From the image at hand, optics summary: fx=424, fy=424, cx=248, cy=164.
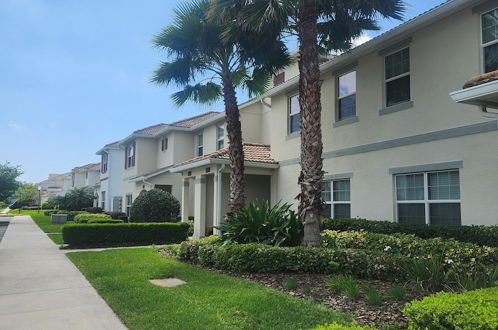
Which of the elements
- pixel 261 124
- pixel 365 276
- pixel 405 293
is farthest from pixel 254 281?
pixel 261 124

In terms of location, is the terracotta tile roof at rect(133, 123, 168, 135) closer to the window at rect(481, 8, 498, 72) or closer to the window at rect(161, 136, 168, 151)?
the window at rect(161, 136, 168, 151)

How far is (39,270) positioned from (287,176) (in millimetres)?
9649

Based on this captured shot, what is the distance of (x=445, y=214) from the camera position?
10742mm

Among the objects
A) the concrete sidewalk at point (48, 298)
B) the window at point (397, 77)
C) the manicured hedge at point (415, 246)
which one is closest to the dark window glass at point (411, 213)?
the manicured hedge at point (415, 246)

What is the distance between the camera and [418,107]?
11539 millimetres

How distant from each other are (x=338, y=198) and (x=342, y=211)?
0.48m

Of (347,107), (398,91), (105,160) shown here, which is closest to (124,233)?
(347,107)

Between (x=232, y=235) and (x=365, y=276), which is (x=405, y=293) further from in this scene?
(x=232, y=235)

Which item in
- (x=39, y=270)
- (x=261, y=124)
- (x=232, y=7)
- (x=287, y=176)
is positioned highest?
(x=232, y=7)

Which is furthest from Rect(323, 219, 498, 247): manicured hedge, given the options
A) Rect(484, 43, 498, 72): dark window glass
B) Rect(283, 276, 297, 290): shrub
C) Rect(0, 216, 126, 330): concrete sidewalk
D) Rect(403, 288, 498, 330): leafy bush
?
Rect(0, 216, 126, 330): concrete sidewalk

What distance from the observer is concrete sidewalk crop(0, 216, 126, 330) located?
19.7 feet

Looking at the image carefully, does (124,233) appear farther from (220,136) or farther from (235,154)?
(220,136)

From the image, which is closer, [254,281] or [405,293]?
[405,293]

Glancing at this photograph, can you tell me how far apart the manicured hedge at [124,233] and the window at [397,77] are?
1004 cm
